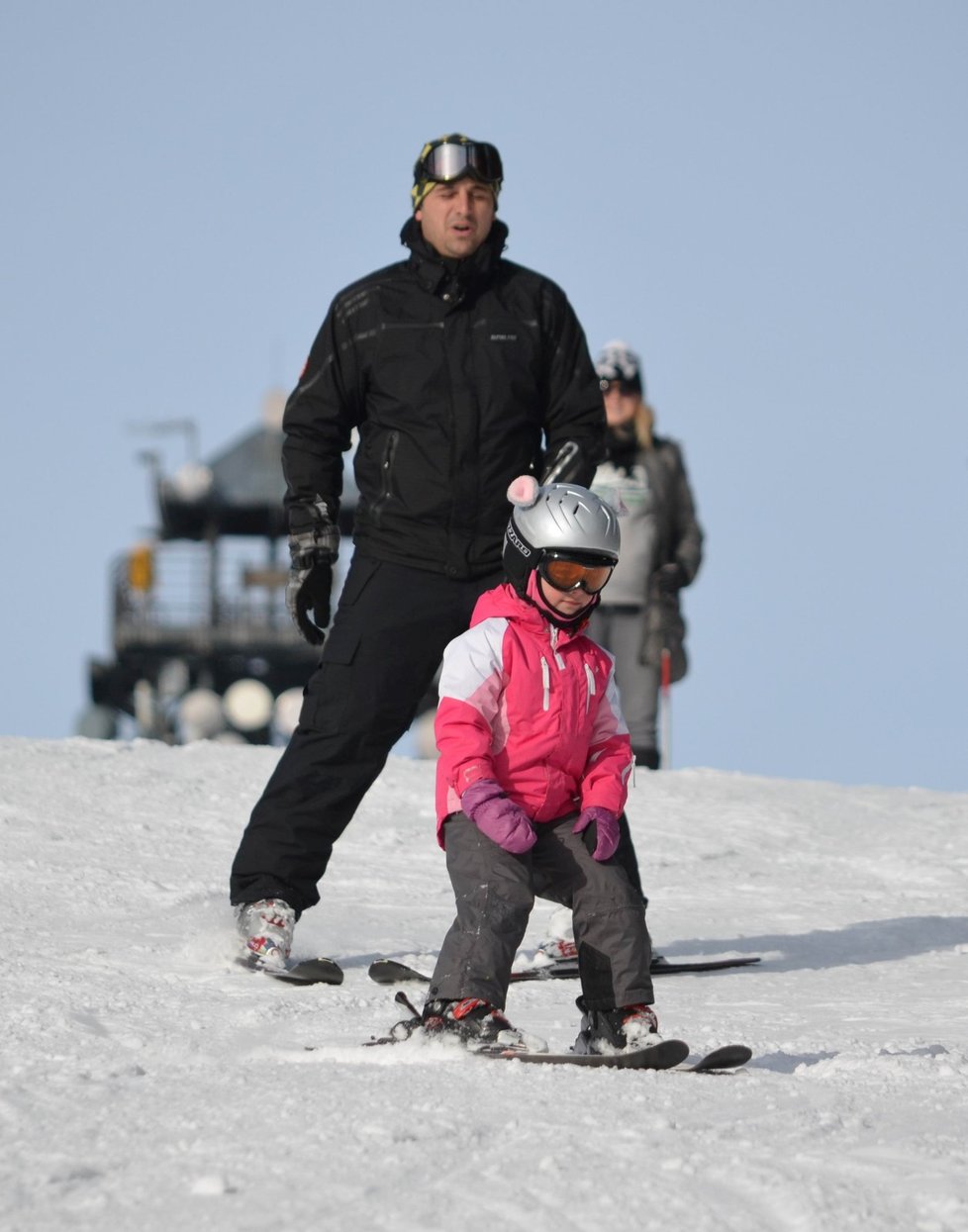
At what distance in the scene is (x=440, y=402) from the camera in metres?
4.85

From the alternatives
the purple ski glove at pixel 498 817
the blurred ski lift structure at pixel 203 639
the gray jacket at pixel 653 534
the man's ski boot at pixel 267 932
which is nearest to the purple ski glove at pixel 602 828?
the purple ski glove at pixel 498 817

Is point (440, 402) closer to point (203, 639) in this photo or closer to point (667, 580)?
point (667, 580)

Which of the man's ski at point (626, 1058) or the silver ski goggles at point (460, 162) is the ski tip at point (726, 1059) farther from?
the silver ski goggles at point (460, 162)

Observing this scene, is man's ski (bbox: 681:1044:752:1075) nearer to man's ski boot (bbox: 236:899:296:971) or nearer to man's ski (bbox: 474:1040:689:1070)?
man's ski (bbox: 474:1040:689:1070)

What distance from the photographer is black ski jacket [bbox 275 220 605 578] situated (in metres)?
4.86

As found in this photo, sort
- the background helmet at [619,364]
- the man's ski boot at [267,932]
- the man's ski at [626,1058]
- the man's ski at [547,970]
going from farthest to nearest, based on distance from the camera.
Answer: the background helmet at [619,364] < the man's ski boot at [267,932] < the man's ski at [547,970] < the man's ski at [626,1058]

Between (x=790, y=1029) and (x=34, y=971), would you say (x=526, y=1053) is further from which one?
(x=34, y=971)

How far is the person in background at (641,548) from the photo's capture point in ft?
27.1

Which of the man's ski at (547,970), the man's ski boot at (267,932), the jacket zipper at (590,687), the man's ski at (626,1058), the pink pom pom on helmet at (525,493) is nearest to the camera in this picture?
the man's ski at (626,1058)

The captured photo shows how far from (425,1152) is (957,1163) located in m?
0.78

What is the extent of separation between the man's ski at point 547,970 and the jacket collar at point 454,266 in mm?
1639

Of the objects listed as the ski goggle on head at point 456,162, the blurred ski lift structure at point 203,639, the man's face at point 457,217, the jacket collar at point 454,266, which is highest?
the ski goggle on head at point 456,162

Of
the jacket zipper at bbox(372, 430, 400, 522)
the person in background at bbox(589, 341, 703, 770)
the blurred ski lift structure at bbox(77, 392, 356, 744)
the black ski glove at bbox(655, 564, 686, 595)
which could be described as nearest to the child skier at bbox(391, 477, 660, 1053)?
the jacket zipper at bbox(372, 430, 400, 522)

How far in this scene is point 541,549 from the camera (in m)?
4.09
